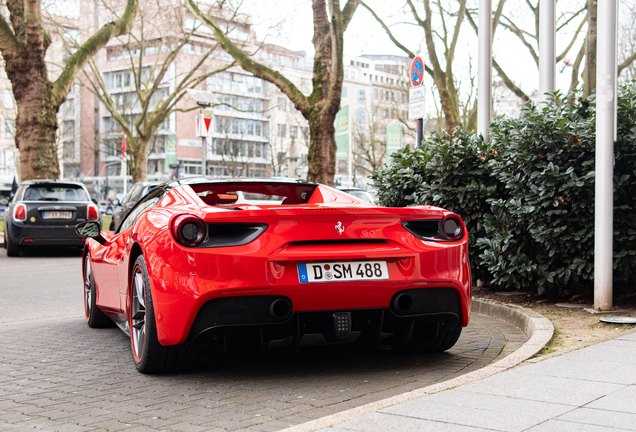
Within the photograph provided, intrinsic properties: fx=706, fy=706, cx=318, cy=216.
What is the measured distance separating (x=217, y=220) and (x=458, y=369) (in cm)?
188

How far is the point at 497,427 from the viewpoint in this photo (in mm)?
2971

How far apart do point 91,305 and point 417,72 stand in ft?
19.3

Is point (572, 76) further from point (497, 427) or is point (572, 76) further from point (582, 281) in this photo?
point (497, 427)

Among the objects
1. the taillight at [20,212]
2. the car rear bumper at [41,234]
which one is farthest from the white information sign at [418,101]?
the taillight at [20,212]

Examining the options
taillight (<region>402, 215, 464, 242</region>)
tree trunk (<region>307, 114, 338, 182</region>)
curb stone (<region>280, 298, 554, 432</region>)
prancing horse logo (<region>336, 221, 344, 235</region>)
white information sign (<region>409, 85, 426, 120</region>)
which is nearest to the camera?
curb stone (<region>280, 298, 554, 432</region>)

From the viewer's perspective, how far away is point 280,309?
4.07 meters

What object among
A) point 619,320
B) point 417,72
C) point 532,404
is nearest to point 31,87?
point 417,72

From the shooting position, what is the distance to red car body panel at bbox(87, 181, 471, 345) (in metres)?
4.01

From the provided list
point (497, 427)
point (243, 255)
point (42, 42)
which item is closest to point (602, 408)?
point (497, 427)

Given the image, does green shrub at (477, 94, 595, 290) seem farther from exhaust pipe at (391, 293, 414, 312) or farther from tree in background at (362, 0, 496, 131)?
tree in background at (362, 0, 496, 131)

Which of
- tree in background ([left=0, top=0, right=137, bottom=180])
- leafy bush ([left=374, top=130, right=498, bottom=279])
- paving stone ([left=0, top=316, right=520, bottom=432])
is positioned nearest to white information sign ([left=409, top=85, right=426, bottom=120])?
leafy bush ([left=374, top=130, right=498, bottom=279])

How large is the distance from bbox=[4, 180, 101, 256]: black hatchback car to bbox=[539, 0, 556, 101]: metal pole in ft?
32.5

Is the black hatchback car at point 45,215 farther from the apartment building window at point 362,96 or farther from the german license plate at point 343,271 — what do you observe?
the apartment building window at point 362,96

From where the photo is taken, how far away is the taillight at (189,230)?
407 centimetres
